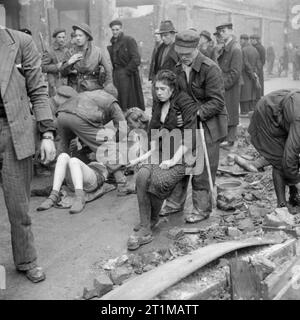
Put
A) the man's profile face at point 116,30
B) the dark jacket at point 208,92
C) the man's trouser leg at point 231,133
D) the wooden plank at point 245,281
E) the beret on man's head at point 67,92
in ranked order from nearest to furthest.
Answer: the wooden plank at point 245,281 < the dark jacket at point 208,92 < the beret on man's head at point 67,92 < the man's trouser leg at point 231,133 < the man's profile face at point 116,30

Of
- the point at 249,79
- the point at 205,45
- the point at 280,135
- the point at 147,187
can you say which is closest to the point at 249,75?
the point at 249,79

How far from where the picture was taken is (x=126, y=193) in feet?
19.0

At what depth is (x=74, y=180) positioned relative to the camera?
5477 millimetres

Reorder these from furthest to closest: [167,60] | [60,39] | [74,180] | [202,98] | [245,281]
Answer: [60,39]
[167,60]
[74,180]
[202,98]
[245,281]

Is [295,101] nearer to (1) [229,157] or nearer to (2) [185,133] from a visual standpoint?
(2) [185,133]

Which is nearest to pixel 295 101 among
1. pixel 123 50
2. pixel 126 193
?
pixel 126 193

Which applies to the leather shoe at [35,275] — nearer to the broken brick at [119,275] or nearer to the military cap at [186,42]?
the broken brick at [119,275]

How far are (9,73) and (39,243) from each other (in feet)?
5.89

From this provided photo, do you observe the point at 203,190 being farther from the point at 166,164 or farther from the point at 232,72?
the point at 232,72

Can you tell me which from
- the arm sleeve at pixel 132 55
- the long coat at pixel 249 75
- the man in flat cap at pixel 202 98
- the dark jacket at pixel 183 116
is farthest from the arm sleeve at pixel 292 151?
the long coat at pixel 249 75

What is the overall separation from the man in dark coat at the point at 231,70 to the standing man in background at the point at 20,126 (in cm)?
478

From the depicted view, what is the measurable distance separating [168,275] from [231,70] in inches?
218

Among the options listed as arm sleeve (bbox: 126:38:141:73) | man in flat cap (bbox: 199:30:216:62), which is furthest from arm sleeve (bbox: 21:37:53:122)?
man in flat cap (bbox: 199:30:216:62)

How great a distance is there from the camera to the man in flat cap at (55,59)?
24.7 ft
